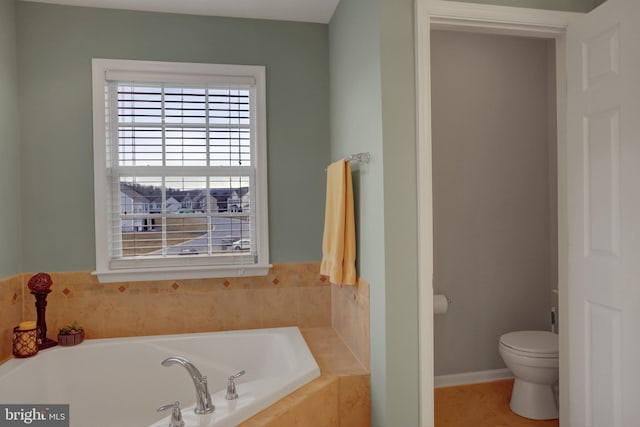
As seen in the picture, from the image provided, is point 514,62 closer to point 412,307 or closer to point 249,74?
point 249,74

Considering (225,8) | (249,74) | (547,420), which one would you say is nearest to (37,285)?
(249,74)

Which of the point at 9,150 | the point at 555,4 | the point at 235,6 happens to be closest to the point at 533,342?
the point at 555,4

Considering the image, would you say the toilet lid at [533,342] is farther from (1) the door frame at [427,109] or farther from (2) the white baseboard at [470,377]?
(1) the door frame at [427,109]

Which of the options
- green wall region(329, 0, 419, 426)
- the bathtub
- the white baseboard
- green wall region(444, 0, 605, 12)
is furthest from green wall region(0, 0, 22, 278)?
the white baseboard

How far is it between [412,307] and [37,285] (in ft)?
6.99

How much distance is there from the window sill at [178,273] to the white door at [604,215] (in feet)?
5.92

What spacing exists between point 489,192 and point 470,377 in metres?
1.32

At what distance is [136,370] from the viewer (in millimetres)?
2646

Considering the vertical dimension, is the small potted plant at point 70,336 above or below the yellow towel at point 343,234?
below

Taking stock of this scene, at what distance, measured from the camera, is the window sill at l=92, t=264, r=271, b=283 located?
2777mm

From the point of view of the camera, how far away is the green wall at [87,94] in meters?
2.71

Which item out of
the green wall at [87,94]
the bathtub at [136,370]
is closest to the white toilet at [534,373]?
the bathtub at [136,370]

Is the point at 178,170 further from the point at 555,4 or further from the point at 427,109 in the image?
the point at 555,4

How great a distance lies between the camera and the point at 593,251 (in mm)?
1938
